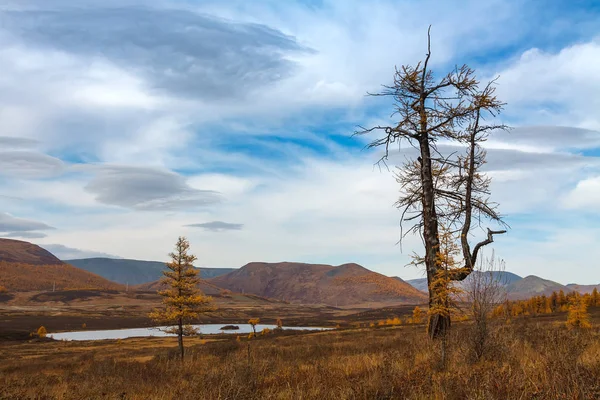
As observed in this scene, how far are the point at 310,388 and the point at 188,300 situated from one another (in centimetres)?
2865

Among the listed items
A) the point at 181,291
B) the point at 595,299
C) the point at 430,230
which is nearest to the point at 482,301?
the point at 430,230

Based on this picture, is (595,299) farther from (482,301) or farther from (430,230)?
(482,301)

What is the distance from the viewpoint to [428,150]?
1399cm

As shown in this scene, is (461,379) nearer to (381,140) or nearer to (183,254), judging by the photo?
(381,140)

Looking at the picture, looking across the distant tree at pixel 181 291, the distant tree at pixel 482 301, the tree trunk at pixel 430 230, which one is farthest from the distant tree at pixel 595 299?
the distant tree at pixel 482 301

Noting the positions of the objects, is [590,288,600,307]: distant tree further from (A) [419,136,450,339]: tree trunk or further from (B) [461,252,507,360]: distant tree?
(B) [461,252,507,360]: distant tree

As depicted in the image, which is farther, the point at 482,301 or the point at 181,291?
the point at 181,291

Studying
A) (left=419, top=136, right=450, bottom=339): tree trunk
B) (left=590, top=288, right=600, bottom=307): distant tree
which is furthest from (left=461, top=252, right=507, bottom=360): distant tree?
(left=590, top=288, right=600, bottom=307): distant tree

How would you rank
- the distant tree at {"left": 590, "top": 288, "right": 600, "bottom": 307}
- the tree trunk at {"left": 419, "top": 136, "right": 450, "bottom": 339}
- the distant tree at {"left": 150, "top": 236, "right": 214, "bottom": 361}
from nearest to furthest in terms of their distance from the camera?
the tree trunk at {"left": 419, "top": 136, "right": 450, "bottom": 339}, the distant tree at {"left": 150, "top": 236, "right": 214, "bottom": 361}, the distant tree at {"left": 590, "top": 288, "right": 600, "bottom": 307}

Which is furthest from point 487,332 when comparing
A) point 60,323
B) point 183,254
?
point 60,323

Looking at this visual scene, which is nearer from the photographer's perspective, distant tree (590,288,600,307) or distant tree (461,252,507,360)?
distant tree (461,252,507,360)

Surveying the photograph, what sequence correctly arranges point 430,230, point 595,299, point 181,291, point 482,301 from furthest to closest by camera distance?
point 595,299
point 181,291
point 430,230
point 482,301

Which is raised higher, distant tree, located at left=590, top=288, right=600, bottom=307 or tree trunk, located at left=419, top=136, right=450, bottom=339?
tree trunk, located at left=419, top=136, right=450, bottom=339

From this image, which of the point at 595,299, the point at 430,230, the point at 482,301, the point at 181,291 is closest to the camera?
the point at 482,301
